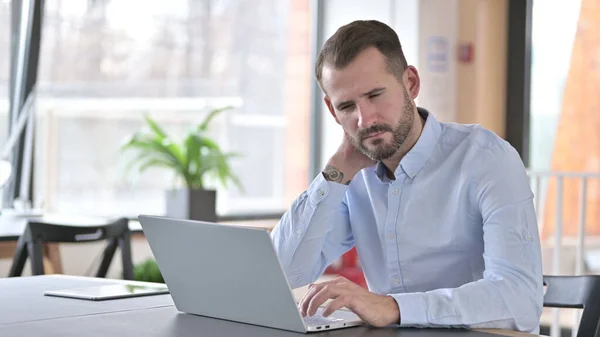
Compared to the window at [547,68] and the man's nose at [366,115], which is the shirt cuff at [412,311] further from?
the window at [547,68]

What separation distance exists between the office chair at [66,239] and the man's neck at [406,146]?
1.50m

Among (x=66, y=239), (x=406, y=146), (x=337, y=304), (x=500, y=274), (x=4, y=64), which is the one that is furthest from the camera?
(x=4, y=64)

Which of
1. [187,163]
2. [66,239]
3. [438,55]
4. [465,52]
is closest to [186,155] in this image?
[187,163]

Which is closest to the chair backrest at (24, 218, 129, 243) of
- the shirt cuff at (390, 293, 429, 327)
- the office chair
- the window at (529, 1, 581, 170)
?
the office chair

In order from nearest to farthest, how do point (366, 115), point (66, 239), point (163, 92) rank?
point (366, 115) < point (66, 239) < point (163, 92)

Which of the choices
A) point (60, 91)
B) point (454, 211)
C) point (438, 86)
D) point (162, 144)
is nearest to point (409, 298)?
point (454, 211)

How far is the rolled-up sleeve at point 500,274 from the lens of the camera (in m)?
1.71

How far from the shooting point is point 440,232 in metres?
2.04

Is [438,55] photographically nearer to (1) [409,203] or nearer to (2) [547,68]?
(2) [547,68]

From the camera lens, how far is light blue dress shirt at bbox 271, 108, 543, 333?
5.85 ft

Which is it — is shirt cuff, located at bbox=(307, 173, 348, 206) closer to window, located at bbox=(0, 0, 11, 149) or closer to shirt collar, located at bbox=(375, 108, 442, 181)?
shirt collar, located at bbox=(375, 108, 442, 181)

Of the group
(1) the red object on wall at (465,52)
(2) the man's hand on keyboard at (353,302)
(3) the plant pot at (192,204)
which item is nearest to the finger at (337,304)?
(2) the man's hand on keyboard at (353,302)

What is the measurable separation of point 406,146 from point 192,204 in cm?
298

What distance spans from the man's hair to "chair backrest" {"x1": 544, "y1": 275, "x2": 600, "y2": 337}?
55 centimetres
